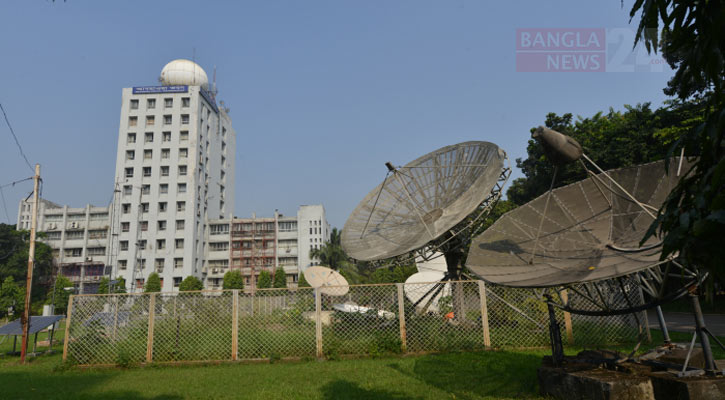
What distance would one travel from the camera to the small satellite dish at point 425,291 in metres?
13.5

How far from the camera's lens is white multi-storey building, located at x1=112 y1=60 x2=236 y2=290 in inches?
2606

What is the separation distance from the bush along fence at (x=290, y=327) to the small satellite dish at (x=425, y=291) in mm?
1286

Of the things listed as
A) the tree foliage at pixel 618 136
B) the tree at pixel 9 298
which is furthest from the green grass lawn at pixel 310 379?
the tree at pixel 9 298

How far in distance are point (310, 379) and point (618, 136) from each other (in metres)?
31.6

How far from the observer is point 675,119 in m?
29.8

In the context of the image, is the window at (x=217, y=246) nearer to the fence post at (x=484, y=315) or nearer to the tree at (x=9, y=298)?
the tree at (x=9, y=298)

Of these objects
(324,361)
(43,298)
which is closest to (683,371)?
(324,361)

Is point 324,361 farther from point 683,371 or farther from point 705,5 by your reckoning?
point 705,5

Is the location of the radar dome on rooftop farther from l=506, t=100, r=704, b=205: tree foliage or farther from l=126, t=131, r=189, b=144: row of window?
l=506, t=100, r=704, b=205: tree foliage

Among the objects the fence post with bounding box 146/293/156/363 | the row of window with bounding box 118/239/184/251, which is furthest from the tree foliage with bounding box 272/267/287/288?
the fence post with bounding box 146/293/156/363

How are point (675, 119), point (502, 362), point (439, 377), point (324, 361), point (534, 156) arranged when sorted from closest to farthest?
point (439, 377) < point (502, 362) < point (324, 361) < point (675, 119) < point (534, 156)

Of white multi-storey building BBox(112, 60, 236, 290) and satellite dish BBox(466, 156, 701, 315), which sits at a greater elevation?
white multi-storey building BBox(112, 60, 236, 290)

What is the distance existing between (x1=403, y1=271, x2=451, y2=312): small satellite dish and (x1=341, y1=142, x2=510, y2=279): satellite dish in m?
1.03

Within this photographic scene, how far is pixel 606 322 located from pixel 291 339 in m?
9.01
